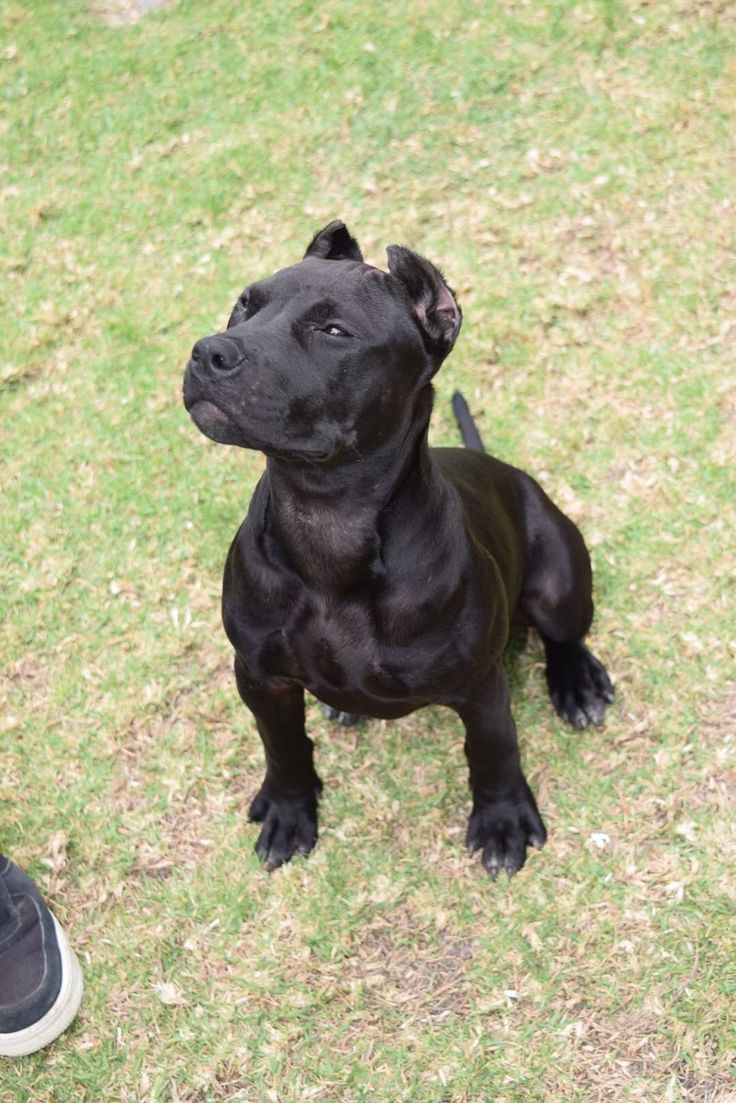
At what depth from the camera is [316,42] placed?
701 centimetres

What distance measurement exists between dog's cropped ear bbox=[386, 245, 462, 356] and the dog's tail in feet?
5.95

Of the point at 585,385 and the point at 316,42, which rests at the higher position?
the point at 316,42

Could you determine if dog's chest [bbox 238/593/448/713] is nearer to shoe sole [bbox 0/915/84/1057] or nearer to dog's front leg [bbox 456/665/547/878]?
dog's front leg [bbox 456/665/547/878]

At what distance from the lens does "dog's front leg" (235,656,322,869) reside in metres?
3.79

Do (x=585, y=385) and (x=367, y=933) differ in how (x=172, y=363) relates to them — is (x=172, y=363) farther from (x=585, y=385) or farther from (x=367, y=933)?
(x=367, y=933)

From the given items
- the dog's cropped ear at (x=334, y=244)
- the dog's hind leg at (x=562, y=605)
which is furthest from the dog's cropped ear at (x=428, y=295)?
the dog's hind leg at (x=562, y=605)

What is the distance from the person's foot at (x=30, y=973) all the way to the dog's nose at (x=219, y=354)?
7.12 feet

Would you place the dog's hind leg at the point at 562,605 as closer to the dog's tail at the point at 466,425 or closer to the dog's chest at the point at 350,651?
the dog's tail at the point at 466,425

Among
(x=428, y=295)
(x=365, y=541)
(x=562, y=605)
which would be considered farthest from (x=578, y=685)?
(x=428, y=295)

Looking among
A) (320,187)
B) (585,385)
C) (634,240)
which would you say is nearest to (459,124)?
(320,187)

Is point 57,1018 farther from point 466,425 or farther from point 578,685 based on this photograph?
point 466,425

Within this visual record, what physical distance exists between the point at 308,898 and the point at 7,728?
1.47m

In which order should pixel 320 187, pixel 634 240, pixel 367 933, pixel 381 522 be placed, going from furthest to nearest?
pixel 320 187 < pixel 634 240 < pixel 367 933 < pixel 381 522

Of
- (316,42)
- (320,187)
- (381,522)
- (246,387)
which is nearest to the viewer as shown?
(246,387)
